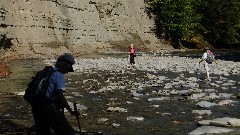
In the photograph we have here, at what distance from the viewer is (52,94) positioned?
743cm

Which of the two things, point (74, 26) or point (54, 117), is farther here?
point (74, 26)

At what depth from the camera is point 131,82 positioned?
74.3ft

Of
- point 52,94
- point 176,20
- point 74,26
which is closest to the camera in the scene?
point 52,94

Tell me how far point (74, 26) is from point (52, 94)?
5292 centimetres

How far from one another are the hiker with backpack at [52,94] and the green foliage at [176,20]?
77.2 metres

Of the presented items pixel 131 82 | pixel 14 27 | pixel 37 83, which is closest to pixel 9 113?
pixel 37 83

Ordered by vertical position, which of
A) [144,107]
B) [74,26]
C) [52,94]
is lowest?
[144,107]

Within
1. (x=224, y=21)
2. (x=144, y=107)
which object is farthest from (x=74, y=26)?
(x=144, y=107)

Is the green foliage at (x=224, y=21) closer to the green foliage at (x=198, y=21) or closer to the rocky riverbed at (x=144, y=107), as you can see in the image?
the green foliage at (x=198, y=21)

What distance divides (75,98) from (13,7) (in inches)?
1458

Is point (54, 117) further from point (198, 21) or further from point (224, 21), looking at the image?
point (224, 21)

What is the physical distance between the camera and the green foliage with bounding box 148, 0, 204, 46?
8456cm

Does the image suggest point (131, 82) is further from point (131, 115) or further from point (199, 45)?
point (199, 45)

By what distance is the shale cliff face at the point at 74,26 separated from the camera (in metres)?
49.6
